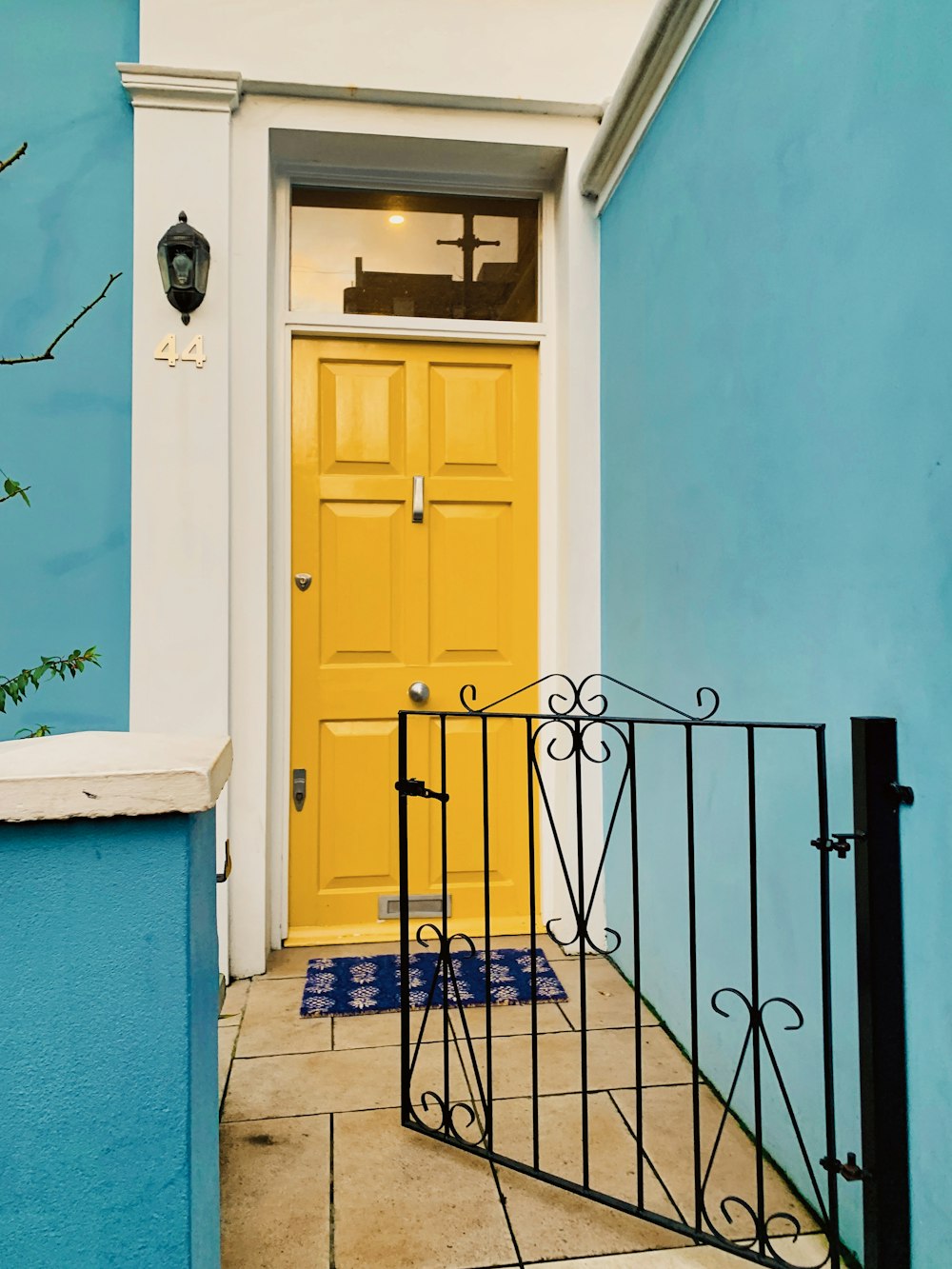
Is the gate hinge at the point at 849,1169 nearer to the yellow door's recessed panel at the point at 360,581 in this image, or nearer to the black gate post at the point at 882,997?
the black gate post at the point at 882,997

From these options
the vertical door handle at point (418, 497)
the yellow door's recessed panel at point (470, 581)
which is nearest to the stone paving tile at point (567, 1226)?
the yellow door's recessed panel at point (470, 581)

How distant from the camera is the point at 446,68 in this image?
2779mm

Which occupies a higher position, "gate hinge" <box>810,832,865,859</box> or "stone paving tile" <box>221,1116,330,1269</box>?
"gate hinge" <box>810,832,865,859</box>

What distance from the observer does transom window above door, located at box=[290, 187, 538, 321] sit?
298cm

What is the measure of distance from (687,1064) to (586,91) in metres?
2.99

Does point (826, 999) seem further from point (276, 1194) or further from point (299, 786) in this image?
point (299, 786)

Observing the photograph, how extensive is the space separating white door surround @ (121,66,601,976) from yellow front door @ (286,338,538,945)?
0.09 metres

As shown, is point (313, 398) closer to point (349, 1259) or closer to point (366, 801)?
point (366, 801)

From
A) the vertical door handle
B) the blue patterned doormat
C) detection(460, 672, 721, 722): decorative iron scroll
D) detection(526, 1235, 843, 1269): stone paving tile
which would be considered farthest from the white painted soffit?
detection(526, 1235, 843, 1269): stone paving tile

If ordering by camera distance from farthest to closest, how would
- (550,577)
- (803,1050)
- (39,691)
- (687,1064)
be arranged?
(550,577) < (39,691) < (687,1064) < (803,1050)

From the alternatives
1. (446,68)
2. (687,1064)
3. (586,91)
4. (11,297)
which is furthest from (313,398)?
(687,1064)

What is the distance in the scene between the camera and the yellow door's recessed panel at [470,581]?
9.81 ft

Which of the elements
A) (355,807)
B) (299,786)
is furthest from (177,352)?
(355,807)

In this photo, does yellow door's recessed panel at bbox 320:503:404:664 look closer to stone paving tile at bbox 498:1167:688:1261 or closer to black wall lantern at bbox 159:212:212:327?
black wall lantern at bbox 159:212:212:327
